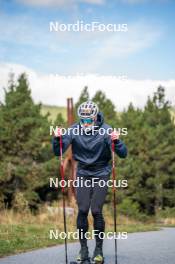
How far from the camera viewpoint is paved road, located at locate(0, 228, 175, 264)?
7.67 m

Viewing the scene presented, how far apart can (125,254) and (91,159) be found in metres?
1.94

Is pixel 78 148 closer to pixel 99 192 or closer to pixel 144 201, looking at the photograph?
pixel 99 192

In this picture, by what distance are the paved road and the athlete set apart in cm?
52

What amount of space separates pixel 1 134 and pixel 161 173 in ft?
71.3

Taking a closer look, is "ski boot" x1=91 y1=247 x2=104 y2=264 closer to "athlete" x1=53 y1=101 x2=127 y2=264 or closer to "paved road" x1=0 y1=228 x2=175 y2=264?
"athlete" x1=53 y1=101 x2=127 y2=264

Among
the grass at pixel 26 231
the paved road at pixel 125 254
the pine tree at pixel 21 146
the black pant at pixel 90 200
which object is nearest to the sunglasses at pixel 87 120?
the black pant at pixel 90 200

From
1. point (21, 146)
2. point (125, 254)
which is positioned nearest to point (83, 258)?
point (125, 254)

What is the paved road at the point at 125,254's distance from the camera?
7668 millimetres

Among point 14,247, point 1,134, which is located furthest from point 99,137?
point 1,134

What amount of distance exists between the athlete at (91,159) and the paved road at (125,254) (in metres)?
0.52

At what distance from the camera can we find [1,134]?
172 ft

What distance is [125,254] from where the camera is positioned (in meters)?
8.40

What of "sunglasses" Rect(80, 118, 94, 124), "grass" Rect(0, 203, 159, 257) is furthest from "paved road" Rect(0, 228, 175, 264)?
"sunglasses" Rect(80, 118, 94, 124)

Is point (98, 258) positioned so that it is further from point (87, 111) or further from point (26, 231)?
point (26, 231)
